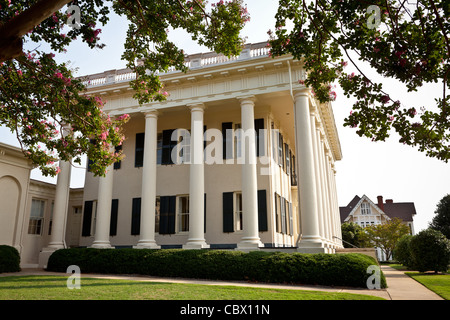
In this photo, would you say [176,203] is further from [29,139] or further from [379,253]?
[379,253]

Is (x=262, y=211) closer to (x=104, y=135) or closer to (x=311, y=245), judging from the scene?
(x=311, y=245)

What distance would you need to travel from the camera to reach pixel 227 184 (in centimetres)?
2002

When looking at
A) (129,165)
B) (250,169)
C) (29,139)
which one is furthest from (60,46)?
(129,165)

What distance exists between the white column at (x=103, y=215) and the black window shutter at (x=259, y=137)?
799 centimetres

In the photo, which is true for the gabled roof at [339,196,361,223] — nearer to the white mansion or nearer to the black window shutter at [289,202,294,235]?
the black window shutter at [289,202,294,235]

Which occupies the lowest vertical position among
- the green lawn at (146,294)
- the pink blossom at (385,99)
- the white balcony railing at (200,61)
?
the green lawn at (146,294)

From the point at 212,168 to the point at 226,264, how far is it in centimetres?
741

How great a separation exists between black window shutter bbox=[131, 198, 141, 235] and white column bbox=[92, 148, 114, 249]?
153cm

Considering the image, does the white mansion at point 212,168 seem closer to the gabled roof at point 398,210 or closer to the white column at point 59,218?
the white column at point 59,218

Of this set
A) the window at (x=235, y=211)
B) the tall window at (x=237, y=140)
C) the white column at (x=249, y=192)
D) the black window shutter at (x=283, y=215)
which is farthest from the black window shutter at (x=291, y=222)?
the white column at (x=249, y=192)

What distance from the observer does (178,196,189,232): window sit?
2033 centimetres

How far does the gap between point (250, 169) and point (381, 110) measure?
10.3m

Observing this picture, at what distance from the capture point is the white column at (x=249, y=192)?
1611cm

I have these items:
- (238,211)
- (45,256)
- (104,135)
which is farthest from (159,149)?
(104,135)
